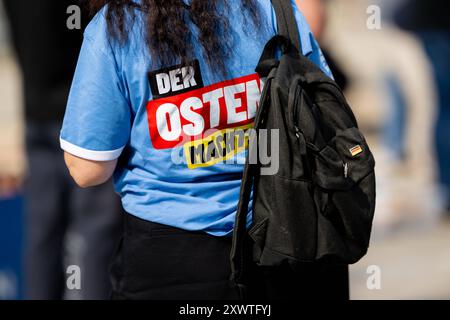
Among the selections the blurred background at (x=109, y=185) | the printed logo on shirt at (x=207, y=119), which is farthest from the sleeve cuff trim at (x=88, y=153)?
the blurred background at (x=109, y=185)

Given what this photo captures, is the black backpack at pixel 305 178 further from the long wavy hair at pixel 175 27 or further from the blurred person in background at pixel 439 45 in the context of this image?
the blurred person in background at pixel 439 45

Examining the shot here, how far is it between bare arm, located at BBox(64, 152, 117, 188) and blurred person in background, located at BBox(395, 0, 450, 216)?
4.04 meters

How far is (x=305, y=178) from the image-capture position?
1.97 m

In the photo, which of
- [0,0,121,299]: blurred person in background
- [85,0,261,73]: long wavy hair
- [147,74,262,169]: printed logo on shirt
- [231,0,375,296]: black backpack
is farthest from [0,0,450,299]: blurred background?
[231,0,375,296]: black backpack

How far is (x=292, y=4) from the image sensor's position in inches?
84.7

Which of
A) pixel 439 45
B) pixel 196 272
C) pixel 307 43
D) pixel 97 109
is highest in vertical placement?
pixel 439 45

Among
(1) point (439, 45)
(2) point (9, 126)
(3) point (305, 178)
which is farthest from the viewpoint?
(2) point (9, 126)

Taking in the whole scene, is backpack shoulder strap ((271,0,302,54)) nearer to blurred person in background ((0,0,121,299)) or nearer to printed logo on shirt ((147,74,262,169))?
printed logo on shirt ((147,74,262,169))

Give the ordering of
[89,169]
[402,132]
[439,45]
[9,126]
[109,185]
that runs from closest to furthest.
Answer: [89,169], [109,185], [439,45], [402,132], [9,126]

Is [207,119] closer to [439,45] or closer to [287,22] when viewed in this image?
[287,22]

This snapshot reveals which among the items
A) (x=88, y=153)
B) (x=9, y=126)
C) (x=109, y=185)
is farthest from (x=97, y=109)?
(x=9, y=126)

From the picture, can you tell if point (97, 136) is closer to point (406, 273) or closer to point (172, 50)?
point (172, 50)

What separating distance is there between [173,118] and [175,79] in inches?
3.9
